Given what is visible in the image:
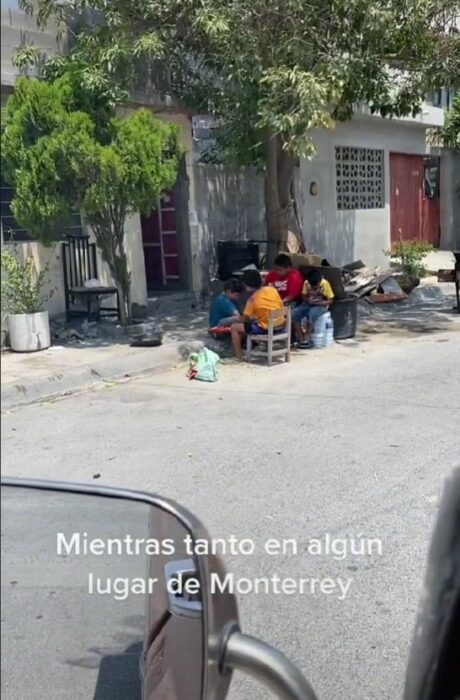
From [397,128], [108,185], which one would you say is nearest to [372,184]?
[397,128]

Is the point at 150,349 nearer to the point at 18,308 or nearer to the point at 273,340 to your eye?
the point at 273,340

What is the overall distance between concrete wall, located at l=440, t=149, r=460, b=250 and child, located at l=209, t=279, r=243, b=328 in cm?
1275

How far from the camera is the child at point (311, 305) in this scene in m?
9.14

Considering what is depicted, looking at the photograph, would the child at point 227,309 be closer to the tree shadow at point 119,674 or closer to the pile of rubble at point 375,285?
the pile of rubble at point 375,285

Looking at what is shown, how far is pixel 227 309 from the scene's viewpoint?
8.59m

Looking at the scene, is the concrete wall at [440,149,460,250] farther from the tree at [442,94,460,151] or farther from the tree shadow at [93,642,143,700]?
the tree shadow at [93,642,143,700]

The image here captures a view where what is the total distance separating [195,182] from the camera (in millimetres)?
12102

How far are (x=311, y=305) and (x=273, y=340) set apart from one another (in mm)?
1088

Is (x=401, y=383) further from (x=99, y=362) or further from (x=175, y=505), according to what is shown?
(x=175, y=505)

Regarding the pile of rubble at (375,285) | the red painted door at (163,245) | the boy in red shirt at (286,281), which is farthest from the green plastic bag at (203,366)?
the pile of rubble at (375,285)

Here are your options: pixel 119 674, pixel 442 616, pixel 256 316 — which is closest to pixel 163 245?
pixel 256 316

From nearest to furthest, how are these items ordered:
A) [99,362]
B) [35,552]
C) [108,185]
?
[35,552] → [99,362] → [108,185]

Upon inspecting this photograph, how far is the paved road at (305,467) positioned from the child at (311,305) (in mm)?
1319

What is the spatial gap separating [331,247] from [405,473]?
10728 millimetres
